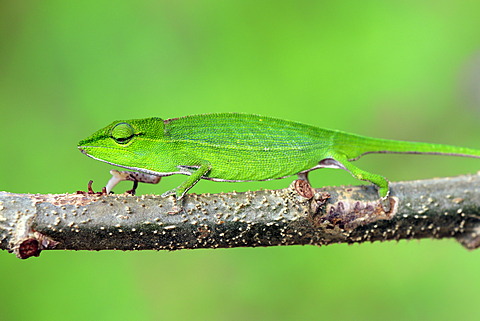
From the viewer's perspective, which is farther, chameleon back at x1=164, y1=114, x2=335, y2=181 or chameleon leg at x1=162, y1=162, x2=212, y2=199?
chameleon back at x1=164, y1=114, x2=335, y2=181

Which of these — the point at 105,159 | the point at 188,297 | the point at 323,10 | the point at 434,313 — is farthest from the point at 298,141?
the point at 323,10

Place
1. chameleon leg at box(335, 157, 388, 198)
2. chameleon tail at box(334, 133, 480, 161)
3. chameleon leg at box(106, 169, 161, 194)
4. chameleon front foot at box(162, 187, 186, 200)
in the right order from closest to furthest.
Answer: chameleon front foot at box(162, 187, 186, 200)
chameleon leg at box(335, 157, 388, 198)
chameleon leg at box(106, 169, 161, 194)
chameleon tail at box(334, 133, 480, 161)

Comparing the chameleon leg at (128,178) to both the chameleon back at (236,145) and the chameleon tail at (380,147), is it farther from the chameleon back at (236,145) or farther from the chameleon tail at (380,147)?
the chameleon tail at (380,147)

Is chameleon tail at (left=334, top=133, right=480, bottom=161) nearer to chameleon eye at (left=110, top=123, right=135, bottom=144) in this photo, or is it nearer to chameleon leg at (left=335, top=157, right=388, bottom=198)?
chameleon leg at (left=335, top=157, right=388, bottom=198)

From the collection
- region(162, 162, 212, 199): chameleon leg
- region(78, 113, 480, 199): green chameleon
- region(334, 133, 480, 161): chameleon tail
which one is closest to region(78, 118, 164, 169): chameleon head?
region(78, 113, 480, 199): green chameleon

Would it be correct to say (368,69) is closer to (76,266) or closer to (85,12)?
(85,12)

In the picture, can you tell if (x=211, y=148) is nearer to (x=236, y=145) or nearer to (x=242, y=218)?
(x=236, y=145)

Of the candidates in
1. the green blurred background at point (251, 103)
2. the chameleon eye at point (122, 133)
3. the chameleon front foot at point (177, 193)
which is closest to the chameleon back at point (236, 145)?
the chameleon eye at point (122, 133)

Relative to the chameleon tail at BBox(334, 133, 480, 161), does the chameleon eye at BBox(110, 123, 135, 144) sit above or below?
Result: below

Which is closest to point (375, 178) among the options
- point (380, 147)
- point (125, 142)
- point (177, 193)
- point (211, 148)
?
point (380, 147)
